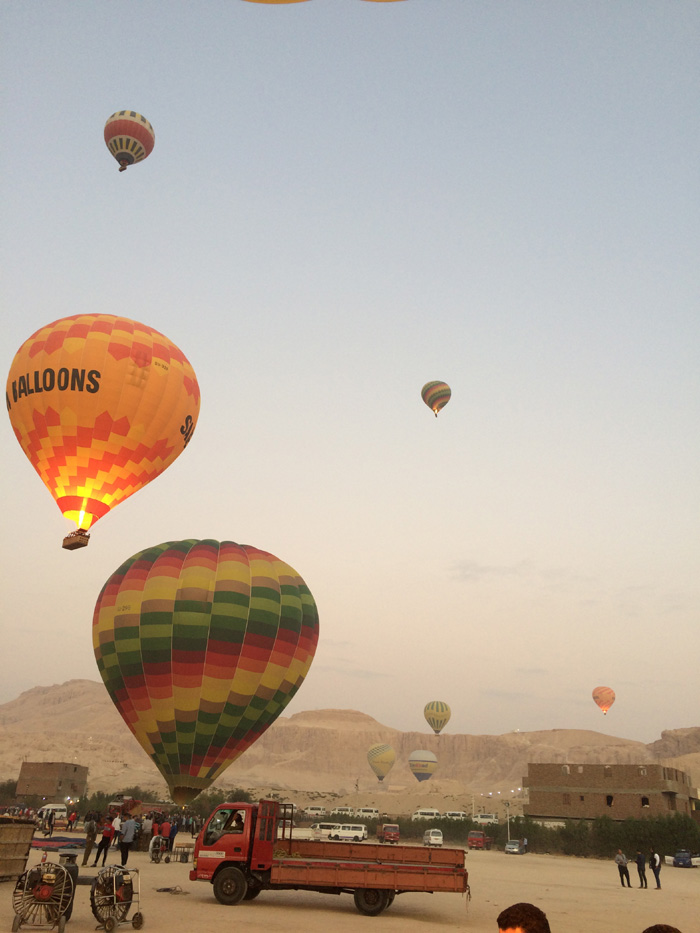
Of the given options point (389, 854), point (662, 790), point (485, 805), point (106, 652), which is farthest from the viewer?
point (485, 805)

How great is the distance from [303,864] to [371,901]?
191 cm

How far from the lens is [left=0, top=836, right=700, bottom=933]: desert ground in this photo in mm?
15555

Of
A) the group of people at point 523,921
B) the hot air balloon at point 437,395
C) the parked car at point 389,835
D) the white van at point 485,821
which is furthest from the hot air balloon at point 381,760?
the group of people at point 523,921

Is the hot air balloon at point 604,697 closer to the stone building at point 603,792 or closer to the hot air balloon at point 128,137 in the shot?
the stone building at point 603,792

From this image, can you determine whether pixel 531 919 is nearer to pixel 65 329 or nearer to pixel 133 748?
pixel 65 329

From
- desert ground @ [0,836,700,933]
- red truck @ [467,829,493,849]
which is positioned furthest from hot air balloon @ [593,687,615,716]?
desert ground @ [0,836,700,933]

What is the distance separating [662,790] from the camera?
62.7 meters

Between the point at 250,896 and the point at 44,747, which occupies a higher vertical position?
the point at 44,747

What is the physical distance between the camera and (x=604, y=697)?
100 m

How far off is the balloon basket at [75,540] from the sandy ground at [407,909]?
9852mm

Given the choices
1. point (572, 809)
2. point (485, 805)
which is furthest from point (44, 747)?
point (572, 809)

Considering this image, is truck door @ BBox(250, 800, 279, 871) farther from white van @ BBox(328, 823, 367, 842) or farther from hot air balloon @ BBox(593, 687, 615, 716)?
hot air balloon @ BBox(593, 687, 615, 716)

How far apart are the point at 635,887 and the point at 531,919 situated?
97.5 ft

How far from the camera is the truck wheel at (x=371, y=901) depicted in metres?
18.0
